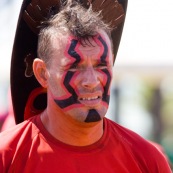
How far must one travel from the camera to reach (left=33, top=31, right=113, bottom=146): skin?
135 inches

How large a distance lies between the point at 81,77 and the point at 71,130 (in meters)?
0.29

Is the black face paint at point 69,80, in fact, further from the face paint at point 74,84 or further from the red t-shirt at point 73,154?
the red t-shirt at point 73,154

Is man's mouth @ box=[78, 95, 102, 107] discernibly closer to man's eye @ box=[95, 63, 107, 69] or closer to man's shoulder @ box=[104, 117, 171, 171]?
man's eye @ box=[95, 63, 107, 69]

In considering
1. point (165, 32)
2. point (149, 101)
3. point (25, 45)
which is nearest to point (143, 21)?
point (165, 32)

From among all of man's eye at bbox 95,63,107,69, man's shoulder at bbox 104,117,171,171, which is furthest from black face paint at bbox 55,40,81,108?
man's shoulder at bbox 104,117,171,171

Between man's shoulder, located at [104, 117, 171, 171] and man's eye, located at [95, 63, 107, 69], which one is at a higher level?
man's eye, located at [95, 63, 107, 69]

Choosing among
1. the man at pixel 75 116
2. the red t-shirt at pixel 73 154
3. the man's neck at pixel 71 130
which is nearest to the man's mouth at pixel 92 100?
the man at pixel 75 116

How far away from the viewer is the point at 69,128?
3498mm

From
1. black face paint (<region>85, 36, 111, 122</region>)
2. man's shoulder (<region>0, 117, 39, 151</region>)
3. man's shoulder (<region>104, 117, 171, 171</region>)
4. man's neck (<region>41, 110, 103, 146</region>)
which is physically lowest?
man's shoulder (<region>104, 117, 171, 171</region>)

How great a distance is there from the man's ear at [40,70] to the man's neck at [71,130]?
213mm

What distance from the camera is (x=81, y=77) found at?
135 inches

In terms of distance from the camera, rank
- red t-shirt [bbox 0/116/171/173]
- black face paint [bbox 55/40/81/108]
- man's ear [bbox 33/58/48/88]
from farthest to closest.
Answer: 1. man's ear [bbox 33/58/48/88]
2. black face paint [bbox 55/40/81/108]
3. red t-shirt [bbox 0/116/171/173]

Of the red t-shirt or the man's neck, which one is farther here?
the man's neck

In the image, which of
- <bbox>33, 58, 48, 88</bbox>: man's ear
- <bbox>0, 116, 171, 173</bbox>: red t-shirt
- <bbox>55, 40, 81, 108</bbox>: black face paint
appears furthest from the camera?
<bbox>33, 58, 48, 88</bbox>: man's ear
